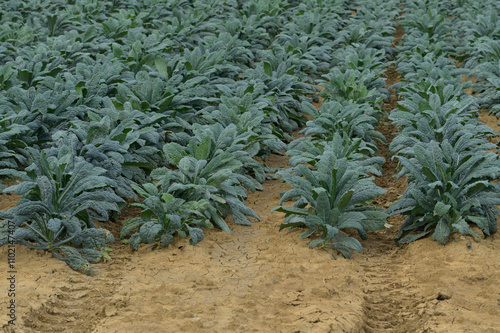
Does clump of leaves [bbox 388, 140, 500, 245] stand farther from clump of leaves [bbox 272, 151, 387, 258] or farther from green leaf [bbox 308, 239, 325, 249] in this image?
green leaf [bbox 308, 239, 325, 249]

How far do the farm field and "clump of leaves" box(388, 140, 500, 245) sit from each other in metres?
0.02

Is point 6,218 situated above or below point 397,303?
above

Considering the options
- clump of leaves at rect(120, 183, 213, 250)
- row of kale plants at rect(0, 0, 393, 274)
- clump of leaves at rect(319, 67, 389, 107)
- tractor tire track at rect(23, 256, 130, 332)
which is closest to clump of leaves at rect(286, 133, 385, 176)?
row of kale plants at rect(0, 0, 393, 274)

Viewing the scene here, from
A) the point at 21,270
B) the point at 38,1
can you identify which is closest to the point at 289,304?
the point at 21,270

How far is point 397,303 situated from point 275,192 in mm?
2235

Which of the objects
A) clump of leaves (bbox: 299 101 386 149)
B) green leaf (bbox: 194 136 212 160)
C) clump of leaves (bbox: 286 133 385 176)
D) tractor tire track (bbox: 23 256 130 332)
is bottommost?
tractor tire track (bbox: 23 256 130 332)

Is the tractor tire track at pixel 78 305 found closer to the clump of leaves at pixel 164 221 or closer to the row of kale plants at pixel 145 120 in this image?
the row of kale plants at pixel 145 120

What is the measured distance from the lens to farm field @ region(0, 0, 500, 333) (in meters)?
3.78

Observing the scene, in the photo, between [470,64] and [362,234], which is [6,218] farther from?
[470,64]

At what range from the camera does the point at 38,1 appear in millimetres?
12156

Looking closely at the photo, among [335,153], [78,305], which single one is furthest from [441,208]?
[78,305]

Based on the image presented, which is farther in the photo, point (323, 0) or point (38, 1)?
point (323, 0)

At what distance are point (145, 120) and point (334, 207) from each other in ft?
7.35

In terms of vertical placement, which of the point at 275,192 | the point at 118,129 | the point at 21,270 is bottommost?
the point at 275,192
